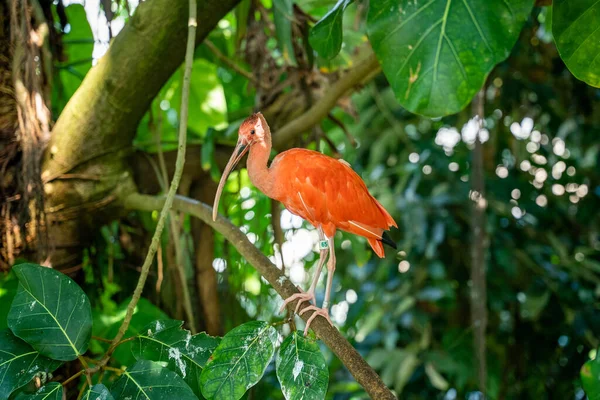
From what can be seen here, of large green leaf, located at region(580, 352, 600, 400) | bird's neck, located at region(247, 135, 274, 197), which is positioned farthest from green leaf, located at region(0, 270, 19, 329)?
large green leaf, located at region(580, 352, 600, 400)

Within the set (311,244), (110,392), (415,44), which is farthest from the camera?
(311,244)

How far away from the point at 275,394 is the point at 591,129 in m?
2.42

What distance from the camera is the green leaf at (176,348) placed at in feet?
5.18

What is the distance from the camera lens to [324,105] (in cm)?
247

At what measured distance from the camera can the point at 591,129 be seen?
399 centimetres

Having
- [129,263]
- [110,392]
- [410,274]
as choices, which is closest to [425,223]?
[410,274]

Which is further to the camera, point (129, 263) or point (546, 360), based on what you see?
point (546, 360)

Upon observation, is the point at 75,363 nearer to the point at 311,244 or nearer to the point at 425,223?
the point at 311,244

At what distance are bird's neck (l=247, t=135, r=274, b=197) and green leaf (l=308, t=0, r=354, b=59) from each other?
0.56m

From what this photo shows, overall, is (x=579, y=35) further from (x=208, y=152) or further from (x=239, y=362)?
(x=208, y=152)

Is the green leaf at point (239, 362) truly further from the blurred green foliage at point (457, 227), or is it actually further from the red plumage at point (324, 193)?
the blurred green foliage at point (457, 227)

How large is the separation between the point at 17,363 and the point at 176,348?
13.9 inches

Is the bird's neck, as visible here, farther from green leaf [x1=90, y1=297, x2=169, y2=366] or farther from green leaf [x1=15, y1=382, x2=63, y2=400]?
green leaf [x1=90, y1=297, x2=169, y2=366]

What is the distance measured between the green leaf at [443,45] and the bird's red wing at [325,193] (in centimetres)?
26
